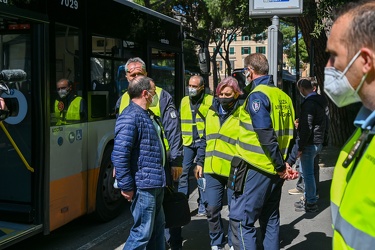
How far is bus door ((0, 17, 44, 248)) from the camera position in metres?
4.55

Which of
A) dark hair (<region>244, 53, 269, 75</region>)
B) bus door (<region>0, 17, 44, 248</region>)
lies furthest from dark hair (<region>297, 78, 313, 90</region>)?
bus door (<region>0, 17, 44, 248</region>)

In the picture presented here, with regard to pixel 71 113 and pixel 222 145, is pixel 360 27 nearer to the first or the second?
pixel 222 145

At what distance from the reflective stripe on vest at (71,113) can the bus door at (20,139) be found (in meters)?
0.28

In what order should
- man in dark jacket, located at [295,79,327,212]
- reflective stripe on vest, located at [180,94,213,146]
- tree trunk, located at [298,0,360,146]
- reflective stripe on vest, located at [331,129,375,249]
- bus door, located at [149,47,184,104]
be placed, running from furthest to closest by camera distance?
1. tree trunk, located at [298,0,360,146]
2. bus door, located at [149,47,184,104]
3. man in dark jacket, located at [295,79,327,212]
4. reflective stripe on vest, located at [180,94,213,146]
5. reflective stripe on vest, located at [331,129,375,249]

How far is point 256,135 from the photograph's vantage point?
12.3 ft

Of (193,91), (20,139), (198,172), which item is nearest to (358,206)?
(198,172)

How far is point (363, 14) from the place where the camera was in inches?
57.9

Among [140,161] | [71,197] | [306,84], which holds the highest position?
[306,84]

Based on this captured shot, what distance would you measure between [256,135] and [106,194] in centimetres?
275

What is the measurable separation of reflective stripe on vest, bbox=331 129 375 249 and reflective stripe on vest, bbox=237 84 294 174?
2.31 meters

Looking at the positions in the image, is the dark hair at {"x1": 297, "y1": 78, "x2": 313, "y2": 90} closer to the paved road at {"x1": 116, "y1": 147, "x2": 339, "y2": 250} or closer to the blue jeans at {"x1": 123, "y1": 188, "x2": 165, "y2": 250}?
the paved road at {"x1": 116, "y1": 147, "x2": 339, "y2": 250}

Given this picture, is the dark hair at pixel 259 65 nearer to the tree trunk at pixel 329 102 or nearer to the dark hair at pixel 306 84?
Result: the dark hair at pixel 306 84

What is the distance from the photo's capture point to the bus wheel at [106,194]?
5.68 meters

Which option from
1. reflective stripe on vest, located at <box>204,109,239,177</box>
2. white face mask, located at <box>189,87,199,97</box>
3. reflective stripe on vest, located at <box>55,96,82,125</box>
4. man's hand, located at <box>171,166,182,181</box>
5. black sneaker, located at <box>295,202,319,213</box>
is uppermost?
white face mask, located at <box>189,87,199,97</box>
